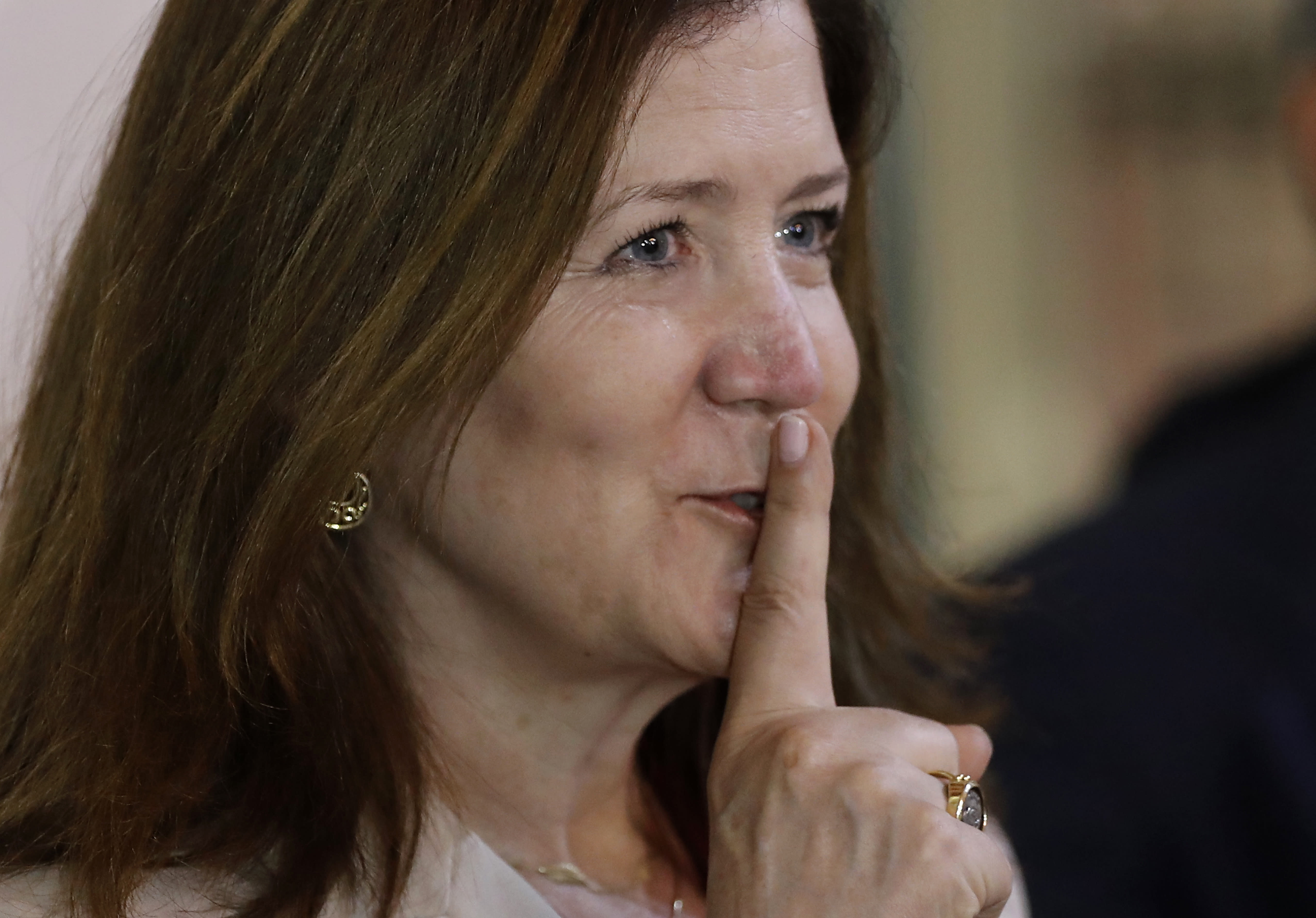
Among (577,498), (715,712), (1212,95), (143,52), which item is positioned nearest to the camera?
(577,498)

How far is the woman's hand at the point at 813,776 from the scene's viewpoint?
113 cm

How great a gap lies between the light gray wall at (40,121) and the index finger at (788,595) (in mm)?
908

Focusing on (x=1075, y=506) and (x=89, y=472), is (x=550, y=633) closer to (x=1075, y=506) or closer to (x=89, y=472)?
(x=89, y=472)

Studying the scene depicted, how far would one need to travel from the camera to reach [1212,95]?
3.24 m

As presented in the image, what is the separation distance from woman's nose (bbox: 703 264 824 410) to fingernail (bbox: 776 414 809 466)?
0.05 ft

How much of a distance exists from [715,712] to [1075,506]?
201 centimetres

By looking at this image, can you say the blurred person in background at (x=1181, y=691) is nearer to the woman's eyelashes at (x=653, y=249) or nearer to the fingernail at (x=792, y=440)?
the fingernail at (x=792, y=440)

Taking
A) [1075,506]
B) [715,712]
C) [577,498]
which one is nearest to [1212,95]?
[1075,506]

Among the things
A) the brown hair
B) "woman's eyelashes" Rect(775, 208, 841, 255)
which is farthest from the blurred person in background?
the brown hair

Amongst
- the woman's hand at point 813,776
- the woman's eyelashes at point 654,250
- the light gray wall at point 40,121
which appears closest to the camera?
the woman's hand at point 813,776

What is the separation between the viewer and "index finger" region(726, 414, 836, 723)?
1.27m

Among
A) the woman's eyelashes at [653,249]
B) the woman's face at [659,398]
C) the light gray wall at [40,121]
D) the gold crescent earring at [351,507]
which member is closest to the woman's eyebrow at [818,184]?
the woman's face at [659,398]

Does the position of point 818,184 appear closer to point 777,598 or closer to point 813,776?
point 777,598

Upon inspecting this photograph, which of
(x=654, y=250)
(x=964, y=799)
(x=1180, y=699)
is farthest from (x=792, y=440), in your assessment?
(x=1180, y=699)
